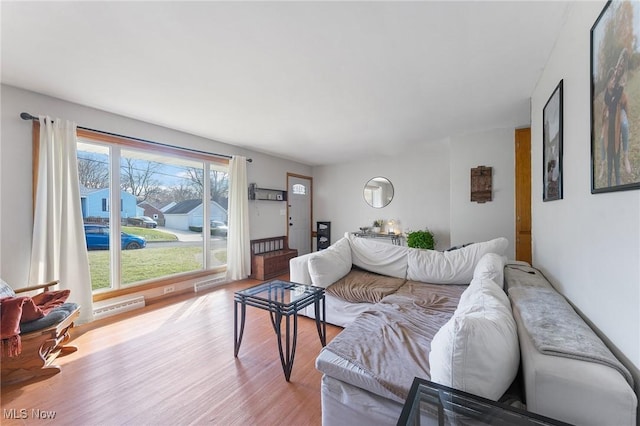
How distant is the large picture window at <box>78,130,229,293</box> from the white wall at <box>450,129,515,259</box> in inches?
157

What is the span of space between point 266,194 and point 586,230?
464 centimetres

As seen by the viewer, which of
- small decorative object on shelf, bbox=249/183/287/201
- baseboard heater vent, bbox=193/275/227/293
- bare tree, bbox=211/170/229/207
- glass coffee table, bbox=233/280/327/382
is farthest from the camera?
small decorative object on shelf, bbox=249/183/287/201

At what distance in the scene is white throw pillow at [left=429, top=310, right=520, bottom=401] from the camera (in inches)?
35.9

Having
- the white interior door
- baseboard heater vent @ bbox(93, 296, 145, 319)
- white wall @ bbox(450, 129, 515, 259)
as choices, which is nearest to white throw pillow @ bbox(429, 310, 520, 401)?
white wall @ bbox(450, 129, 515, 259)

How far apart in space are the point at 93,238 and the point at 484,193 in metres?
5.40

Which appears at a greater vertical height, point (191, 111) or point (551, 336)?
point (191, 111)

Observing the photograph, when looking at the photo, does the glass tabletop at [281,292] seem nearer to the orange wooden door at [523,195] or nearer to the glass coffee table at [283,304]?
the glass coffee table at [283,304]

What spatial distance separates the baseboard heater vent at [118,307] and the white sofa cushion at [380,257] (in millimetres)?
2848

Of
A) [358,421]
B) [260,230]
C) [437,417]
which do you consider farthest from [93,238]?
[437,417]

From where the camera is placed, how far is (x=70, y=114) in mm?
2729

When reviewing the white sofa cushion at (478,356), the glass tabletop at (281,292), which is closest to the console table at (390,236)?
the glass tabletop at (281,292)

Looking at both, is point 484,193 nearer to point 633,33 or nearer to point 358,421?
point 633,33

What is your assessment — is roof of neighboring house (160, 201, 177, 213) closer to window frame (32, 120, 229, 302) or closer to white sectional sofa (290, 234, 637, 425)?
window frame (32, 120, 229, 302)

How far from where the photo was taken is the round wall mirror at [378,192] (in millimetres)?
5449
